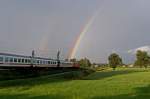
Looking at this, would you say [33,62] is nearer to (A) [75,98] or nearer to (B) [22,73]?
(B) [22,73]

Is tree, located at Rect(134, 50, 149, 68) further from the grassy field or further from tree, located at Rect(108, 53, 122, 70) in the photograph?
the grassy field

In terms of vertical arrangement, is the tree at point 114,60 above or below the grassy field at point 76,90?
above

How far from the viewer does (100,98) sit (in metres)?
18.0

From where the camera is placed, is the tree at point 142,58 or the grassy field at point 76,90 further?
the tree at point 142,58

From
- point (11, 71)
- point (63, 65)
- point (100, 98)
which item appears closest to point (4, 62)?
point (11, 71)

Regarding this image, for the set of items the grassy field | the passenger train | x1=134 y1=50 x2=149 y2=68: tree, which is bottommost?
the grassy field

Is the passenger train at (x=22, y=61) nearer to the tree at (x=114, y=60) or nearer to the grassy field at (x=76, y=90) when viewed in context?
the grassy field at (x=76, y=90)

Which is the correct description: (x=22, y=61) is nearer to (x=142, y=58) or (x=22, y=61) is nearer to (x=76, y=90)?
(x=76, y=90)

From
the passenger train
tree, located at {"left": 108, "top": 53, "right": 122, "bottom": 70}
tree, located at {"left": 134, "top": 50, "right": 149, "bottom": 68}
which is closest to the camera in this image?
the passenger train

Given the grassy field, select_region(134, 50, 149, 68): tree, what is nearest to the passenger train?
the grassy field

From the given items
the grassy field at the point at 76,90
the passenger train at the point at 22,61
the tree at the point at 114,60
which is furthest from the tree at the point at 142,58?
the grassy field at the point at 76,90

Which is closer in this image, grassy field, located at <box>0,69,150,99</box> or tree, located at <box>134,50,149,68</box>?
grassy field, located at <box>0,69,150,99</box>

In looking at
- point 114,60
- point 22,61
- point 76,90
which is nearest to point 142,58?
Answer: point 114,60

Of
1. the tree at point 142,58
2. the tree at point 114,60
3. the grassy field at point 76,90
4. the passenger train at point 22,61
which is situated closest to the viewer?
the grassy field at point 76,90
